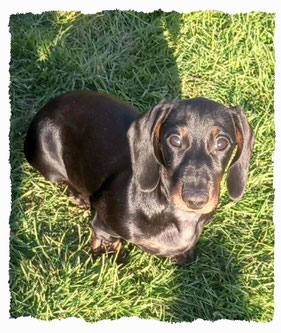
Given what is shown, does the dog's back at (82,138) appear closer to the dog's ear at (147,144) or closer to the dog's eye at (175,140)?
the dog's ear at (147,144)

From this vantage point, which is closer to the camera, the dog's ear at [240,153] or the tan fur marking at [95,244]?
the dog's ear at [240,153]

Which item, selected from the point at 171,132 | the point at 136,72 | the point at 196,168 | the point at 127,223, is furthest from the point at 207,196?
the point at 136,72

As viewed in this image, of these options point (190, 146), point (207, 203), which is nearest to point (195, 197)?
point (207, 203)

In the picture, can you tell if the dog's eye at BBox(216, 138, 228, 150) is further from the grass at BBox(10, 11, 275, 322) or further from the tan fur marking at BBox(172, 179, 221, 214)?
the grass at BBox(10, 11, 275, 322)

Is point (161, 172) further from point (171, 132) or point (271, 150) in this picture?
point (271, 150)

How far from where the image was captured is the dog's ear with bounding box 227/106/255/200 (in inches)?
150

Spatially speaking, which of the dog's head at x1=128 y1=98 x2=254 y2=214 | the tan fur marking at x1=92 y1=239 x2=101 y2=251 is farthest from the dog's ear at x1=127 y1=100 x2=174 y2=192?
the tan fur marking at x1=92 y1=239 x2=101 y2=251

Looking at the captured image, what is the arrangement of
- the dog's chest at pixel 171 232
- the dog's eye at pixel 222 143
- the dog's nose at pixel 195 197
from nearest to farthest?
the dog's nose at pixel 195 197
the dog's eye at pixel 222 143
the dog's chest at pixel 171 232

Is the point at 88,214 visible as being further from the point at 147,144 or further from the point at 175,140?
the point at 175,140

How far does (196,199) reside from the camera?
3475 millimetres

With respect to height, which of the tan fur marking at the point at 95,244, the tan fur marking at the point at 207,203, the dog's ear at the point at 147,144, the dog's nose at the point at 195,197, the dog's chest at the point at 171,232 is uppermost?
the dog's ear at the point at 147,144

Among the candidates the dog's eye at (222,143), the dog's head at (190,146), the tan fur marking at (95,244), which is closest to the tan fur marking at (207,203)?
the dog's head at (190,146)

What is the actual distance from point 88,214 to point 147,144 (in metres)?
1.65

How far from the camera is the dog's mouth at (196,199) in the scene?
3.48 m
